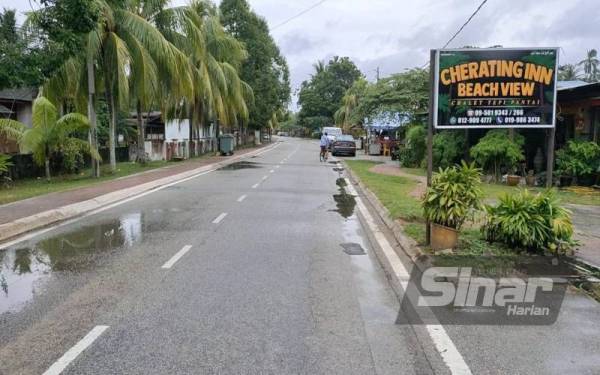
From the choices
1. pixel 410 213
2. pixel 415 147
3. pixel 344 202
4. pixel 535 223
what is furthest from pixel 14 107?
pixel 535 223

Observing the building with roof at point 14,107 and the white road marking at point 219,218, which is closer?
the white road marking at point 219,218

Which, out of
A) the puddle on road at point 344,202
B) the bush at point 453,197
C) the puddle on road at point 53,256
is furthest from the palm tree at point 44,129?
the bush at point 453,197

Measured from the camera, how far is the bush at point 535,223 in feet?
25.0

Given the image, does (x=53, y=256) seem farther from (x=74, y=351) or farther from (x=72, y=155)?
(x=72, y=155)

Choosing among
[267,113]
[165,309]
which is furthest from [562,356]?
[267,113]

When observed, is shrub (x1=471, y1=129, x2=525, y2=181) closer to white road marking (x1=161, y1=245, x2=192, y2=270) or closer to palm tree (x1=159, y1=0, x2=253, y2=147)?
white road marking (x1=161, y1=245, x2=192, y2=270)

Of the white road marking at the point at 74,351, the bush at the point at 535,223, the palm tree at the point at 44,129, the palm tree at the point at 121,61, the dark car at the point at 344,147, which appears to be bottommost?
the white road marking at the point at 74,351

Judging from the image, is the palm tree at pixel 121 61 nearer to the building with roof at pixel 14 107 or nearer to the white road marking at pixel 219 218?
the building with roof at pixel 14 107

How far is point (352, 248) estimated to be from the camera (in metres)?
8.95

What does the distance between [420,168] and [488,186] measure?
30.3ft

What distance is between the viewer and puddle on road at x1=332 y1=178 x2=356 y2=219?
43.0 ft

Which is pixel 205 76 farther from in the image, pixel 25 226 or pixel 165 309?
pixel 165 309

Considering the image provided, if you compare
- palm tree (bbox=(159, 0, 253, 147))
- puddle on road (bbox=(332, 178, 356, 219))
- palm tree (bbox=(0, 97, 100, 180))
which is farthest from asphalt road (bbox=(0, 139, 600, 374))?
palm tree (bbox=(159, 0, 253, 147))

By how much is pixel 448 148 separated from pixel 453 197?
51.8ft
